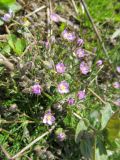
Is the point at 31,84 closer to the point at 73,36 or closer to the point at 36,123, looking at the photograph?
the point at 36,123

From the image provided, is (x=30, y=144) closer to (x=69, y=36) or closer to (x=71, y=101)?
(x=71, y=101)

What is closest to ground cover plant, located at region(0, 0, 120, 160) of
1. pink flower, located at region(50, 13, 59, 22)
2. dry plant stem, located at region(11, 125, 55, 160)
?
dry plant stem, located at region(11, 125, 55, 160)

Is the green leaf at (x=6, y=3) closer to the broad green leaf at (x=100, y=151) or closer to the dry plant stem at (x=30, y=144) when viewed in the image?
the dry plant stem at (x=30, y=144)

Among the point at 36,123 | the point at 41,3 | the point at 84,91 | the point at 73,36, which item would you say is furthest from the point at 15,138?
the point at 41,3

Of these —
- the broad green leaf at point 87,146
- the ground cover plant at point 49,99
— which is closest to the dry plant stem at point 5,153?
the ground cover plant at point 49,99

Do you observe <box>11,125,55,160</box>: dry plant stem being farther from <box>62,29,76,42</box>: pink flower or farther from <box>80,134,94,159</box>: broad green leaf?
<box>62,29,76,42</box>: pink flower

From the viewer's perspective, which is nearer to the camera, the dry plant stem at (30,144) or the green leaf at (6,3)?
the dry plant stem at (30,144)
